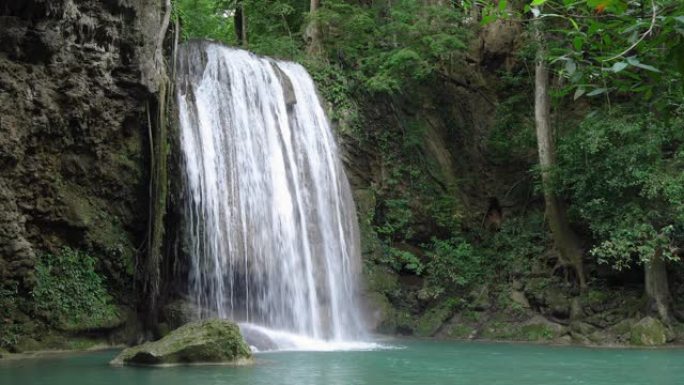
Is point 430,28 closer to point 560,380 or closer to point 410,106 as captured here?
point 410,106

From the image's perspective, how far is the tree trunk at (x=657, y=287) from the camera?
47.6ft

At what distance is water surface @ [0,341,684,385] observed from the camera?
8.31 meters

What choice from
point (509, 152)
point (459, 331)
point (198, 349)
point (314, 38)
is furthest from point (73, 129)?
point (509, 152)

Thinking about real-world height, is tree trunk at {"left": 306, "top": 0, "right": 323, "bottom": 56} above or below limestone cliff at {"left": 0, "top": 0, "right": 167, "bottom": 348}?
above

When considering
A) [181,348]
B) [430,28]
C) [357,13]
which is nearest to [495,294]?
[430,28]

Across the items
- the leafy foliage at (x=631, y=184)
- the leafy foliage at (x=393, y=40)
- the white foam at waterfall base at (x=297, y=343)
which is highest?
the leafy foliage at (x=393, y=40)

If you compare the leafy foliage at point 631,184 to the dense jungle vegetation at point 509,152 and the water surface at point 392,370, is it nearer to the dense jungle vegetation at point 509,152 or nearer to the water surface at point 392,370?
the dense jungle vegetation at point 509,152

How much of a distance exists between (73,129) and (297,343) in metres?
5.26

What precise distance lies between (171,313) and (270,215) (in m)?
2.72

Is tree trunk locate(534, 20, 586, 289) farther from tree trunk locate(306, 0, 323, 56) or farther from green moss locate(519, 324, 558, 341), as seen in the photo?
tree trunk locate(306, 0, 323, 56)

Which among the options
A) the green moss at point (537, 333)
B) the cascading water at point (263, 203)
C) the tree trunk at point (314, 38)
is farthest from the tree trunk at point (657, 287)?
the tree trunk at point (314, 38)

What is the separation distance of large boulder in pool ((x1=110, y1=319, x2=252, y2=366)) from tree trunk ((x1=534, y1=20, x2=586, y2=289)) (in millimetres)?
8775

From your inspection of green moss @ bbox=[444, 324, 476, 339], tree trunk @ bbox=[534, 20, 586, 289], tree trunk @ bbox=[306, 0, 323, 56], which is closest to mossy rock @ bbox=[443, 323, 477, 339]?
green moss @ bbox=[444, 324, 476, 339]

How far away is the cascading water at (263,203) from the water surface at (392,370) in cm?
226
